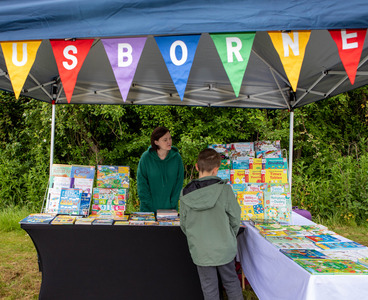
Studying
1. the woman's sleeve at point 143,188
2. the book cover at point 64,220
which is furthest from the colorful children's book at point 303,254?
the woman's sleeve at point 143,188

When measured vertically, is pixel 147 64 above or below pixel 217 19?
above

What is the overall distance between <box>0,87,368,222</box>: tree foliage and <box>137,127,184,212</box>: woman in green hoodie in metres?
2.76

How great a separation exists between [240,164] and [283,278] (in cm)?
135

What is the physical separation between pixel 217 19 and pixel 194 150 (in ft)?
16.0

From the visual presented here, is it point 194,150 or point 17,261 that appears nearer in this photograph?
point 17,261

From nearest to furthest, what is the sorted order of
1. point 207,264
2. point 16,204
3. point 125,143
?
point 207,264 < point 16,204 < point 125,143

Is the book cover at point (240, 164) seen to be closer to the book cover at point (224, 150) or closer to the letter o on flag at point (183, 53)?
the book cover at point (224, 150)

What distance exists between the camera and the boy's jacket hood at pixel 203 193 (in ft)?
6.96

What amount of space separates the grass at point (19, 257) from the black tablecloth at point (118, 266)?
70 cm

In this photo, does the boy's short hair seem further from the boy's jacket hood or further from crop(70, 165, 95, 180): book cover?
crop(70, 165, 95, 180): book cover

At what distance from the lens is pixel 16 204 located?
6465mm

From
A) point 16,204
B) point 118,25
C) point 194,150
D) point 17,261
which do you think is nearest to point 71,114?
point 16,204

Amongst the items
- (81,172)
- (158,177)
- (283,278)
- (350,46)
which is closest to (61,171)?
(81,172)

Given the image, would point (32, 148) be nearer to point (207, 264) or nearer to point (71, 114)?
point (71, 114)
